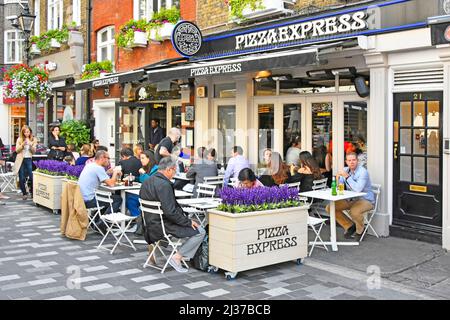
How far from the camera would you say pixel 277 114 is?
1123 centimetres

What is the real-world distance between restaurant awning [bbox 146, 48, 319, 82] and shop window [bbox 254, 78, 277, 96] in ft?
5.41

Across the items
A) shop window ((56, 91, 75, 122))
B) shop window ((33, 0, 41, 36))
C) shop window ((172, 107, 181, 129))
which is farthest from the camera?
shop window ((33, 0, 41, 36))

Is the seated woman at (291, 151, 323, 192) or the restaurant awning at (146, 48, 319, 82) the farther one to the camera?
the seated woman at (291, 151, 323, 192)

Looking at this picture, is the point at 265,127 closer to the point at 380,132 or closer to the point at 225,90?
the point at 225,90

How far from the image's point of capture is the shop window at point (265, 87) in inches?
448

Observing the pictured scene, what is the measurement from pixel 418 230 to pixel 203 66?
194 inches

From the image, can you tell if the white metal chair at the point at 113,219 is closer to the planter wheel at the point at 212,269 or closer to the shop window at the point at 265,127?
the planter wheel at the point at 212,269

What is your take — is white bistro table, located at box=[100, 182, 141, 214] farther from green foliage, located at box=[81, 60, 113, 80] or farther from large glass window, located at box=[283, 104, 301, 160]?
green foliage, located at box=[81, 60, 113, 80]

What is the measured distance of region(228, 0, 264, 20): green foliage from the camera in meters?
10.9

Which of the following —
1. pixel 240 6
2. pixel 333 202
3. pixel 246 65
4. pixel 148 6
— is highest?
pixel 148 6

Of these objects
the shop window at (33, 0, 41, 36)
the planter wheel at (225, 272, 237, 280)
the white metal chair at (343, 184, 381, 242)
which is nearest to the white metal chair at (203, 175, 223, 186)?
the white metal chair at (343, 184, 381, 242)

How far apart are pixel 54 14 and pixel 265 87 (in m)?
12.6

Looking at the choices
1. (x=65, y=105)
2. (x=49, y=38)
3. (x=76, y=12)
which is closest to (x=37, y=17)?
(x=49, y=38)

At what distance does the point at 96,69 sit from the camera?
16781mm
